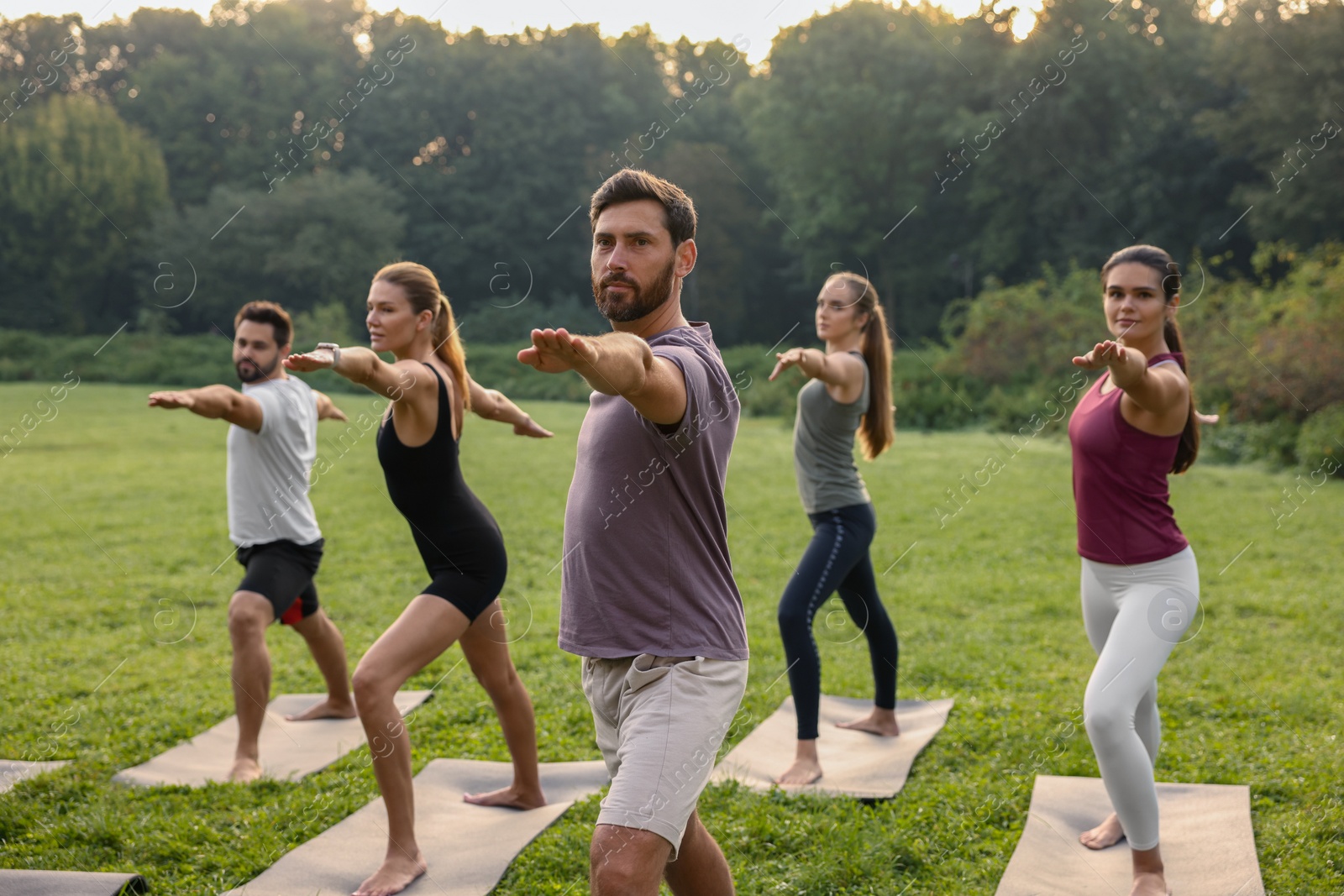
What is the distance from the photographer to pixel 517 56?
158 feet

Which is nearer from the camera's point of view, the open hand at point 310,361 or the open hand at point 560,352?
the open hand at point 560,352

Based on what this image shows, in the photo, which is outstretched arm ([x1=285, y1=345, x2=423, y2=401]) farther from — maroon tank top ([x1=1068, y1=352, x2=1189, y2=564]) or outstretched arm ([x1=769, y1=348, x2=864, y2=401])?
maroon tank top ([x1=1068, y1=352, x2=1189, y2=564])

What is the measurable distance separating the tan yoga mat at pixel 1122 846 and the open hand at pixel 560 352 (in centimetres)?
274

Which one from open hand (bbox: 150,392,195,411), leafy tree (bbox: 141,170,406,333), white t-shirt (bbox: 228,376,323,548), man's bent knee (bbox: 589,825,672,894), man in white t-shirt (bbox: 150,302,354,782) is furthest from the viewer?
leafy tree (bbox: 141,170,406,333)

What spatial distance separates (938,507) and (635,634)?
415 inches

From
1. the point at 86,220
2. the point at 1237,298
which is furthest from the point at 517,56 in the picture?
the point at 1237,298

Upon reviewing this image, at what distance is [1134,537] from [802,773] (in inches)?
73.9

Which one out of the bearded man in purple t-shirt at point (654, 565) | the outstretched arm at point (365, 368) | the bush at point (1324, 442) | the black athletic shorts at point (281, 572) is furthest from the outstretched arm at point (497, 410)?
the bush at point (1324, 442)

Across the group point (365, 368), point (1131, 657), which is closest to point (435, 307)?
point (365, 368)

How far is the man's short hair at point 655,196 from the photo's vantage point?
2.61m

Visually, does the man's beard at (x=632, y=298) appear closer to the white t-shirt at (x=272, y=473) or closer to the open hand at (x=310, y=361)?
the open hand at (x=310, y=361)

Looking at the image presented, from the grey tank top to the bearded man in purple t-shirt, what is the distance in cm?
238

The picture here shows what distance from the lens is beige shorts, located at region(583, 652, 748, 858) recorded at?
7.79 ft

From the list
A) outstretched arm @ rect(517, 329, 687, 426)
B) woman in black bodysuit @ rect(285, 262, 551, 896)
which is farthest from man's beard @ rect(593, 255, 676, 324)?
woman in black bodysuit @ rect(285, 262, 551, 896)
